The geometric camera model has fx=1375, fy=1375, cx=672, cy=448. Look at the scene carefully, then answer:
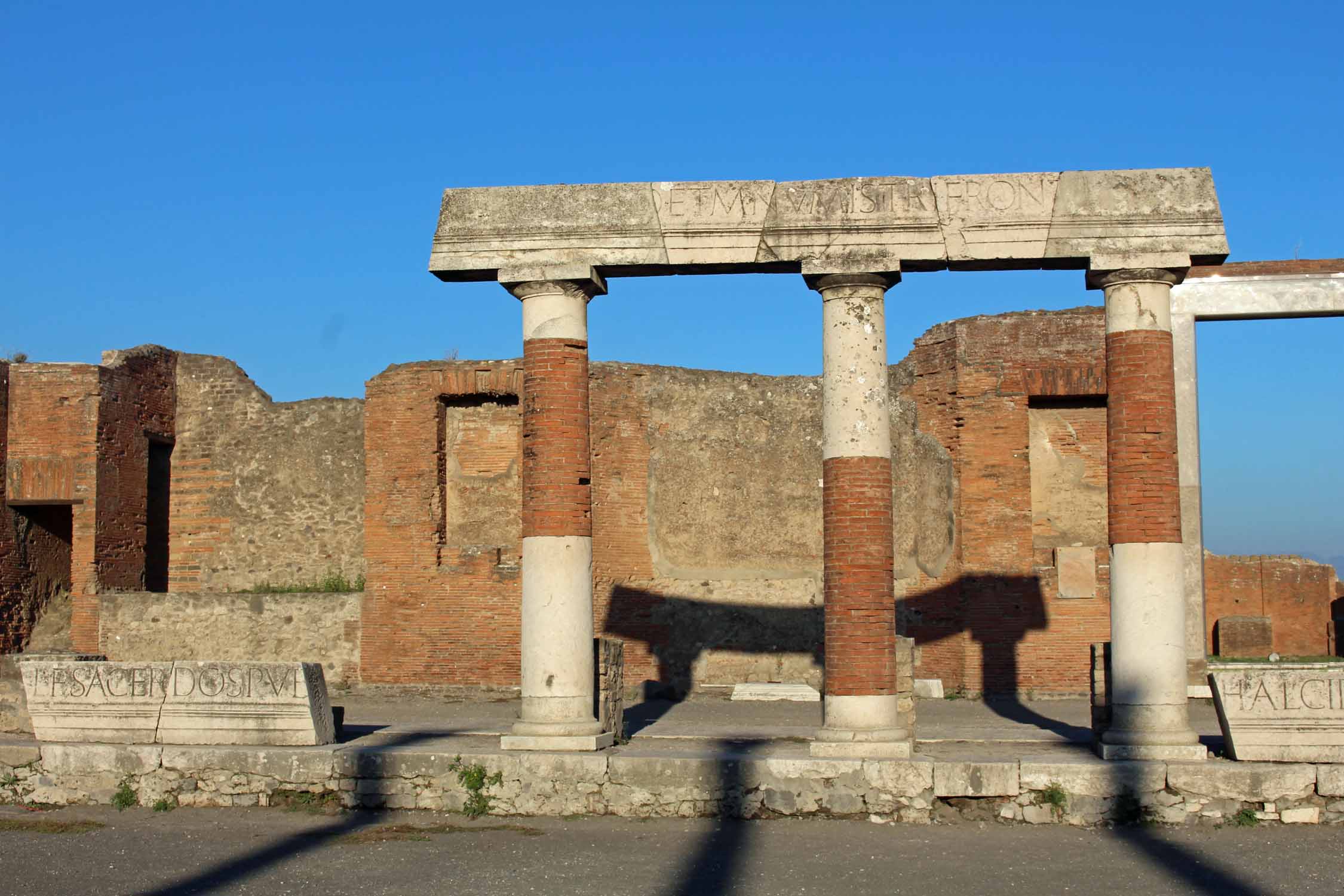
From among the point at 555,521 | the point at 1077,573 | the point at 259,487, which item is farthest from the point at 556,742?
the point at 259,487

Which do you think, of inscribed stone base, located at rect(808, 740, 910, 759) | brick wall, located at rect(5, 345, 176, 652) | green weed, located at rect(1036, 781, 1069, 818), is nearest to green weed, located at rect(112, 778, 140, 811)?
inscribed stone base, located at rect(808, 740, 910, 759)

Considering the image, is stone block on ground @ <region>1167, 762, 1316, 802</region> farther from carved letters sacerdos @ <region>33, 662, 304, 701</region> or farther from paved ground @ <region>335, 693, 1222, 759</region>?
carved letters sacerdos @ <region>33, 662, 304, 701</region>

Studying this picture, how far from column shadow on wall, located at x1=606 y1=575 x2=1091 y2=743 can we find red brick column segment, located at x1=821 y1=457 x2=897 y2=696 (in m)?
5.36

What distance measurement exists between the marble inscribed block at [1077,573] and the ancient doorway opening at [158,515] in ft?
37.0

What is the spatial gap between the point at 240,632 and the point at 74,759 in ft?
23.5

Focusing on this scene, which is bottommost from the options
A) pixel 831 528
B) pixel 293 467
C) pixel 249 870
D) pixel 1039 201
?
pixel 249 870

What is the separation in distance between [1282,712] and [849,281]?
3921 millimetres

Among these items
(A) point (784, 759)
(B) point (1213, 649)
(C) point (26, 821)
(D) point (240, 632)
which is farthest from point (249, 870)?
(B) point (1213, 649)

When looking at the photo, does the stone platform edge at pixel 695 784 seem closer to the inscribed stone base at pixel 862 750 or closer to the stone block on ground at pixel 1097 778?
the stone block on ground at pixel 1097 778

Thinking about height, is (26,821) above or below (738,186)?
below

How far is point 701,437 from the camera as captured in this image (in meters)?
16.7

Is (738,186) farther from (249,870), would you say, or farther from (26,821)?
(26,821)

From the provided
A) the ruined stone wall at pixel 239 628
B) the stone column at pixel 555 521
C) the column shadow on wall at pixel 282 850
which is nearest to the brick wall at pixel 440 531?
the ruined stone wall at pixel 239 628

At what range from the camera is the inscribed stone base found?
28.8 ft
